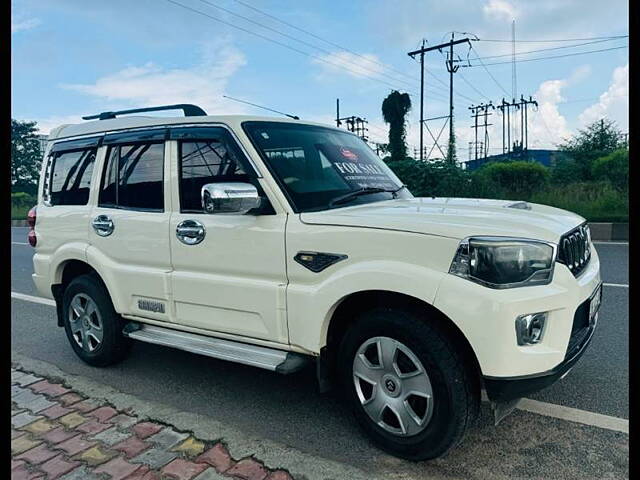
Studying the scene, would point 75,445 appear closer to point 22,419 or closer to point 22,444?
point 22,444

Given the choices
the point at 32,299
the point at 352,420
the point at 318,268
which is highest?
the point at 318,268

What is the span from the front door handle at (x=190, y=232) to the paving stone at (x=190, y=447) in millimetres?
1234

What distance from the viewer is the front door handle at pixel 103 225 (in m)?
4.15

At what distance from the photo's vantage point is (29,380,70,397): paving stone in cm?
396

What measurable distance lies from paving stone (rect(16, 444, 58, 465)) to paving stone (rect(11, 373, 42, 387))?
1211mm

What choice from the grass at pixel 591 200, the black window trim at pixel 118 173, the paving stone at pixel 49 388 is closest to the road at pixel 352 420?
the paving stone at pixel 49 388

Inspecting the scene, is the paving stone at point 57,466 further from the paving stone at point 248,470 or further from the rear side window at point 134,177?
the rear side window at point 134,177

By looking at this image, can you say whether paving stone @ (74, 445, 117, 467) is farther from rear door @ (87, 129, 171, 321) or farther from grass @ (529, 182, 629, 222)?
grass @ (529, 182, 629, 222)

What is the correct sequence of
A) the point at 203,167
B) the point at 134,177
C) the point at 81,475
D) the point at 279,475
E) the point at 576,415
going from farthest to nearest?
the point at 134,177 < the point at 203,167 < the point at 576,415 < the point at 81,475 < the point at 279,475

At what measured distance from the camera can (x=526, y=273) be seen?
2580 mm

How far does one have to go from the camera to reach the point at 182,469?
2.80 meters

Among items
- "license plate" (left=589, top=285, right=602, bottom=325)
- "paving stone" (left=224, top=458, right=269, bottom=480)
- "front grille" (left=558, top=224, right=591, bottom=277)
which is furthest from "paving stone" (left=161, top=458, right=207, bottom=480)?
"license plate" (left=589, top=285, right=602, bottom=325)

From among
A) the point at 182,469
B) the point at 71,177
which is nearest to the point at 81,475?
the point at 182,469

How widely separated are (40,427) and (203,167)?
197cm
